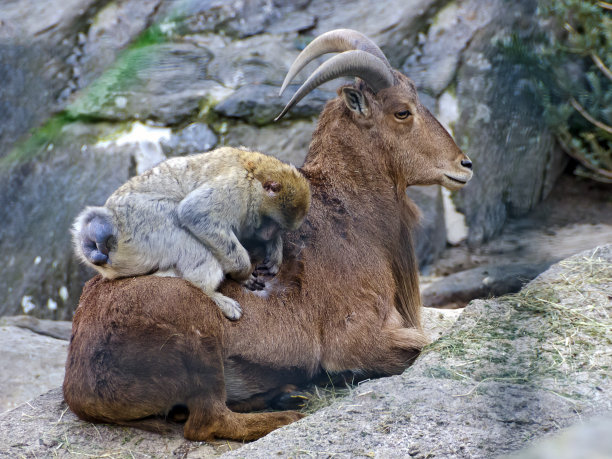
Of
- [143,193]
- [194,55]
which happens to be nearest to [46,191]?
[194,55]

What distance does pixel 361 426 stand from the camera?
3.49m

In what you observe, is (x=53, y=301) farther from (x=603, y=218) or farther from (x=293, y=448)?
(x=603, y=218)

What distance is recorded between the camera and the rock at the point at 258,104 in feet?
26.7

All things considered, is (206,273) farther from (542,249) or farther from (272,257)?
(542,249)

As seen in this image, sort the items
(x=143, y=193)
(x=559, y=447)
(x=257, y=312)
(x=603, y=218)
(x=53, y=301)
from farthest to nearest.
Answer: (x=603, y=218) < (x=53, y=301) < (x=257, y=312) < (x=143, y=193) < (x=559, y=447)

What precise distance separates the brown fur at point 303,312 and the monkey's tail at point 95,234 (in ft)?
0.74

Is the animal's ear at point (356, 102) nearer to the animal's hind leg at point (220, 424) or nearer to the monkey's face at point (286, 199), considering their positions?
the monkey's face at point (286, 199)

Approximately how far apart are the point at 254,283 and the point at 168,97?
4.55 m

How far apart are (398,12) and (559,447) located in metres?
8.23

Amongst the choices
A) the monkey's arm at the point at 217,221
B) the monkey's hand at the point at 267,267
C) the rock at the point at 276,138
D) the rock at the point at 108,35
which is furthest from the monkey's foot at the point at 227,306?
the rock at the point at 108,35

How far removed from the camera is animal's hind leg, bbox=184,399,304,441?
12.7 feet

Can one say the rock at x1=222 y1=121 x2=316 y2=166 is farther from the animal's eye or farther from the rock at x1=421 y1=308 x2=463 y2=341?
the animal's eye

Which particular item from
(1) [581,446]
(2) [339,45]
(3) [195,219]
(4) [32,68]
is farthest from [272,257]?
(4) [32,68]

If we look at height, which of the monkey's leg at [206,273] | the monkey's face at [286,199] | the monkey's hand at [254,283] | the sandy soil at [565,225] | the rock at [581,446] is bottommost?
the sandy soil at [565,225]
